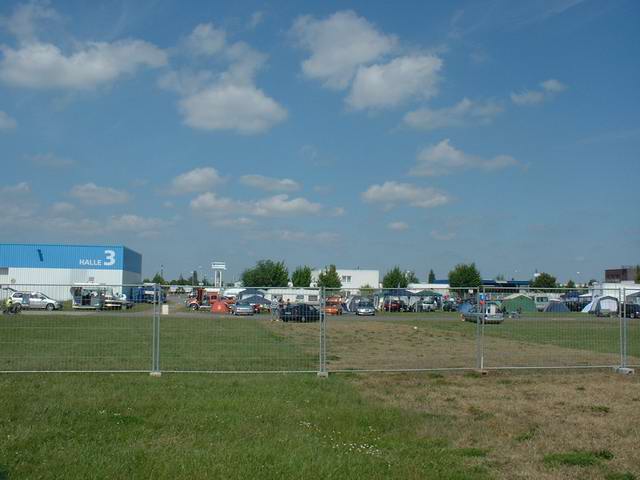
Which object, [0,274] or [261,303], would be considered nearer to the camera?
[261,303]

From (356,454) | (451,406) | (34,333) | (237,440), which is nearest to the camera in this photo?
(356,454)

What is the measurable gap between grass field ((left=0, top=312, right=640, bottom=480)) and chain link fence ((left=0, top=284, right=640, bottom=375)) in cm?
5

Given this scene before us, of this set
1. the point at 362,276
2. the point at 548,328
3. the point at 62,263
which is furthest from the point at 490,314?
the point at 362,276

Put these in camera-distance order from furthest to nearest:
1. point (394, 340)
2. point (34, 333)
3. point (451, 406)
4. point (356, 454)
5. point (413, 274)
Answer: point (413, 274)
point (394, 340)
point (34, 333)
point (451, 406)
point (356, 454)

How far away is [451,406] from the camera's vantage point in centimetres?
1108

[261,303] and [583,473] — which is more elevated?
[261,303]

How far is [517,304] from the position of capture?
15.6m

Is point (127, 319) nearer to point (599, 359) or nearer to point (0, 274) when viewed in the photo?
point (599, 359)

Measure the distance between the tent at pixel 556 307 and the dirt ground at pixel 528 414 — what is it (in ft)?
4.81

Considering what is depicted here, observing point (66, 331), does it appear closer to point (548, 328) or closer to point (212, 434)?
point (212, 434)

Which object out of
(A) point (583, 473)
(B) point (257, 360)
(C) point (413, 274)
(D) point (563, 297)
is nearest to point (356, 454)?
(A) point (583, 473)

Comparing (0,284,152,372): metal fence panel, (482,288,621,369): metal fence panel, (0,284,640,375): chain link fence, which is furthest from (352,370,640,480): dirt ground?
(0,284,152,372): metal fence panel

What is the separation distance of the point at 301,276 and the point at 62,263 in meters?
51.9

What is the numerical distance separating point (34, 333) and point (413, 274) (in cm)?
16321
